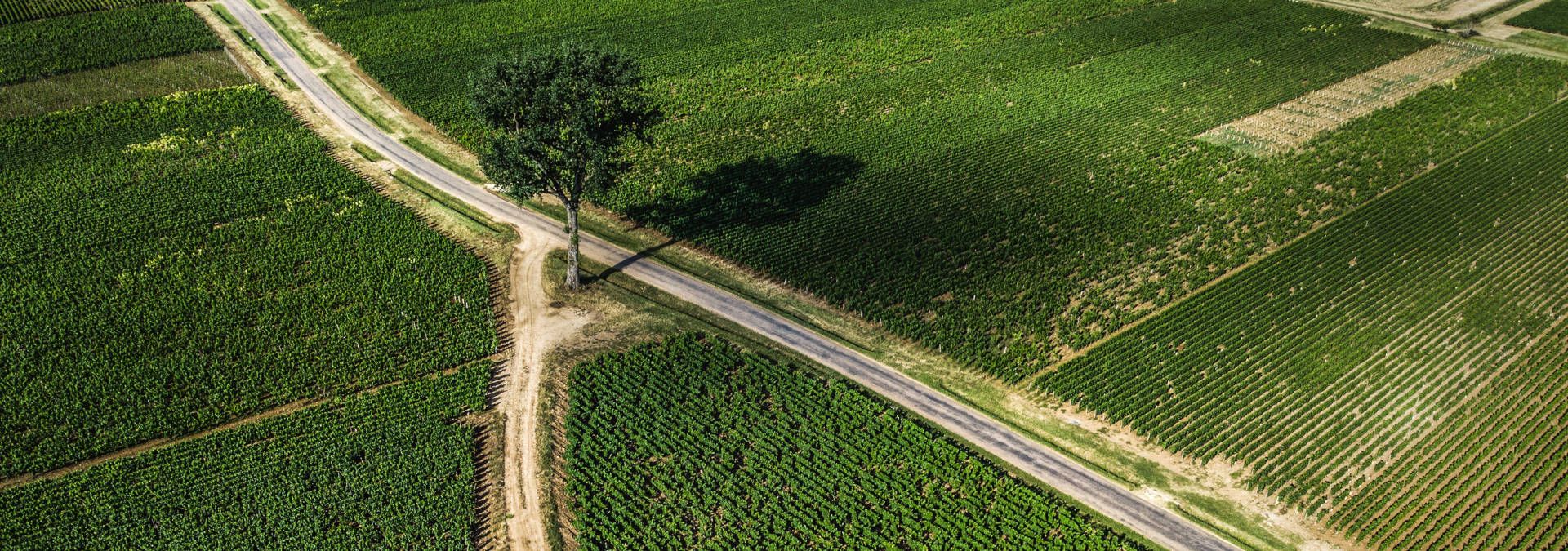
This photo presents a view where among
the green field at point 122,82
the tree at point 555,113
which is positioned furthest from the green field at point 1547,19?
the green field at point 122,82

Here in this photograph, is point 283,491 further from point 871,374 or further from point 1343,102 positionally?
point 1343,102

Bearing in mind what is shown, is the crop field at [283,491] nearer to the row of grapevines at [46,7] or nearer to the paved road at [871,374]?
the paved road at [871,374]

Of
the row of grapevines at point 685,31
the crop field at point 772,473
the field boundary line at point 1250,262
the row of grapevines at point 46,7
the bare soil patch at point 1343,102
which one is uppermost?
the row of grapevines at point 46,7

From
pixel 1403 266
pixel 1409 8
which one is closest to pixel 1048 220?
pixel 1403 266

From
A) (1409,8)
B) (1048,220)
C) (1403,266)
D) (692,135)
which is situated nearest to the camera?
(1403,266)

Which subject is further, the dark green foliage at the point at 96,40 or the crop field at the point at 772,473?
the dark green foliage at the point at 96,40

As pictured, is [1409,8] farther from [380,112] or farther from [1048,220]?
[380,112]

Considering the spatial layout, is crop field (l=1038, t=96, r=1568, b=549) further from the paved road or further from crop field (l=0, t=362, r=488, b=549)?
crop field (l=0, t=362, r=488, b=549)

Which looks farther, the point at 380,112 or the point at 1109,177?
the point at 380,112
